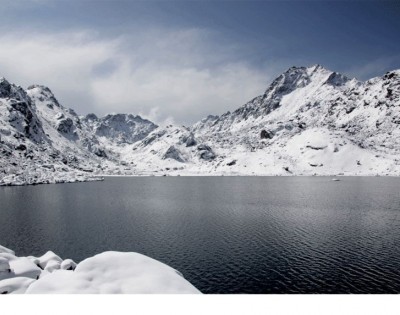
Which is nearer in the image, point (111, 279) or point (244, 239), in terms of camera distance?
point (111, 279)

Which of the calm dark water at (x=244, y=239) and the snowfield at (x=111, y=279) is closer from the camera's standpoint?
the snowfield at (x=111, y=279)

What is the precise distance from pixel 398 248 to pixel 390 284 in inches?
780

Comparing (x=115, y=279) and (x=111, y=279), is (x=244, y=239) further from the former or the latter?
(x=111, y=279)

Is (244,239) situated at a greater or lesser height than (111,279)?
lesser

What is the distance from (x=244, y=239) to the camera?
67.4 meters

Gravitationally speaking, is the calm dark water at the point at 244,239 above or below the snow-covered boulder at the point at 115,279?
below

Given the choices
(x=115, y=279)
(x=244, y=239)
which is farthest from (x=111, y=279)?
(x=244, y=239)

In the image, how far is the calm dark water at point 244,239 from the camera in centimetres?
4497

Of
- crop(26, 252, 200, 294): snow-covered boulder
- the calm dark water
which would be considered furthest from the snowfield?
the calm dark water

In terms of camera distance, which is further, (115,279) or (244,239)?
(244,239)

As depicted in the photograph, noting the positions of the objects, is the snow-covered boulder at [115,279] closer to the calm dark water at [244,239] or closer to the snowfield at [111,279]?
the snowfield at [111,279]

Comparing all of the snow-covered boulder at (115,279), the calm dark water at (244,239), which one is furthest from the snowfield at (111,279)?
the calm dark water at (244,239)

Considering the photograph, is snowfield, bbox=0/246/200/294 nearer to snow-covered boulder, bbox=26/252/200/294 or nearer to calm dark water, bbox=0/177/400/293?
snow-covered boulder, bbox=26/252/200/294
